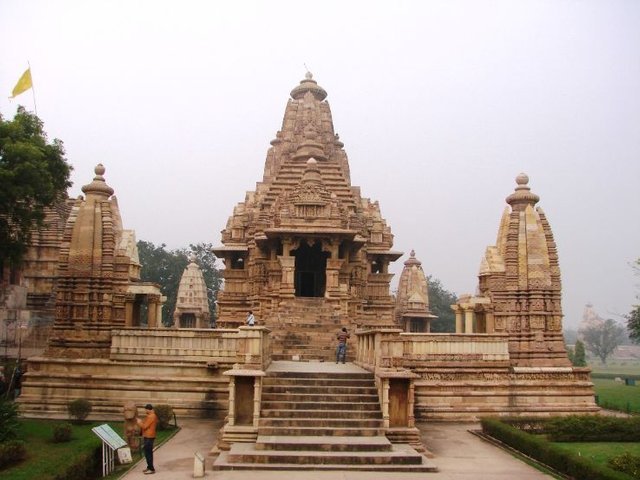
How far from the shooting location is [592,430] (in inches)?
575

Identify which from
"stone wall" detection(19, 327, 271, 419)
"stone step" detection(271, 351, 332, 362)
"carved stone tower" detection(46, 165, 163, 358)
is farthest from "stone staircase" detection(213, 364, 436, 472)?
"carved stone tower" detection(46, 165, 163, 358)

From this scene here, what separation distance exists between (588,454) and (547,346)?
21.5 feet

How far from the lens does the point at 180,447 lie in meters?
13.5

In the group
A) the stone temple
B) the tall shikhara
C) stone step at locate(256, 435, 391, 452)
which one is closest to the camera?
stone step at locate(256, 435, 391, 452)

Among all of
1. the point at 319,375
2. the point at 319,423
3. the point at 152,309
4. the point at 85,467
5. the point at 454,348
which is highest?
the point at 152,309

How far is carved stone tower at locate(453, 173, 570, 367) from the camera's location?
63.3ft

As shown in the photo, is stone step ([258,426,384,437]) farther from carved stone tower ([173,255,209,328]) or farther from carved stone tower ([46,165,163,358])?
carved stone tower ([173,255,209,328])

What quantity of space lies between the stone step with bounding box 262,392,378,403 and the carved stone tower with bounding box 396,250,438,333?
27861mm

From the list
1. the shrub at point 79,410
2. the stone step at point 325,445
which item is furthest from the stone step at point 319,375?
the shrub at point 79,410

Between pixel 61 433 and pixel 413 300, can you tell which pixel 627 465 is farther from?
pixel 413 300

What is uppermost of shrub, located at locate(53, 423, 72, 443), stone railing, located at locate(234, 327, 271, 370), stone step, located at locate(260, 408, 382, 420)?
stone railing, located at locate(234, 327, 271, 370)

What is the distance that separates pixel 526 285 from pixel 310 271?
1030cm

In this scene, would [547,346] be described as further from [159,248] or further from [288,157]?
[159,248]

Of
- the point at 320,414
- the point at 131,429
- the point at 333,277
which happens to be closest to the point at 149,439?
Answer: the point at 131,429
